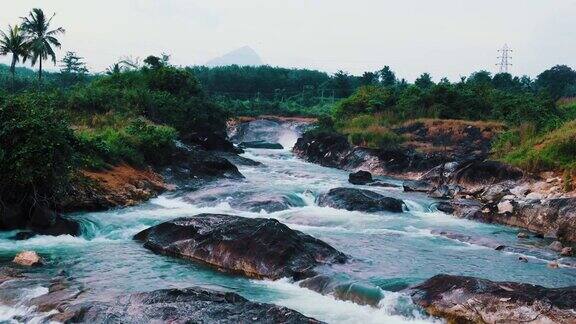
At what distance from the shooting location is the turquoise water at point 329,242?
440 inches

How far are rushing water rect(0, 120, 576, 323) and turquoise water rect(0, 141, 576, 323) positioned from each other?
0.07 feet

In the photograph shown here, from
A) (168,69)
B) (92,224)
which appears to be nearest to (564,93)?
(168,69)

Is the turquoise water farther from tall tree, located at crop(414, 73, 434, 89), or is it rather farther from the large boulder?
tall tree, located at crop(414, 73, 434, 89)

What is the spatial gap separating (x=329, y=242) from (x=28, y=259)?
7.74 meters

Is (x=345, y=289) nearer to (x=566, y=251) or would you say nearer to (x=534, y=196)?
(x=566, y=251)

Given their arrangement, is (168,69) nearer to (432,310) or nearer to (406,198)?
(406,198)

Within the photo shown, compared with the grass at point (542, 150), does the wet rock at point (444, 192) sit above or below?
below

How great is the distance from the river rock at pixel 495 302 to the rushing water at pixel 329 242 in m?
0.50

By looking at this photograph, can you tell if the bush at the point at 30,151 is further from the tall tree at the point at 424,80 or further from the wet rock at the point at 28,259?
the tall tree at the point at 424,80

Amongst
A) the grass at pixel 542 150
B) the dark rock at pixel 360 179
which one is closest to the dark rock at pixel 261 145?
the dark rock at pixel 360 179

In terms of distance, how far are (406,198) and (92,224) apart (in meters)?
13.5

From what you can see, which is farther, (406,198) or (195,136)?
(195,136)

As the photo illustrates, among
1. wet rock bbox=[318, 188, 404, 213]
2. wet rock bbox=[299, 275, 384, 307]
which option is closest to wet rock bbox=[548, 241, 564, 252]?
wet rock bbox=[318, 188, 404, 213]

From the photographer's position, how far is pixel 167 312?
9430mm
